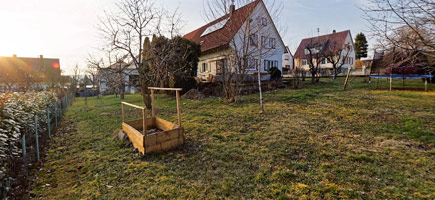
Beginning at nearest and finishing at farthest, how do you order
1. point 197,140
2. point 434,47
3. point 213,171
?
1. point 213,171
2. point 434,47
3. point 197,140

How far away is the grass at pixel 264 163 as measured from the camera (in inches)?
117

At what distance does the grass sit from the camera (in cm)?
296

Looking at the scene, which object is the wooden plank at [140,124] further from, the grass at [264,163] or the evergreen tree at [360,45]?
the evergreen tree at [360,45]

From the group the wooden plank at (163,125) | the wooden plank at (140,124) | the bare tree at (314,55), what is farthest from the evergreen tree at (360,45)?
the wooden plank at (140,124)

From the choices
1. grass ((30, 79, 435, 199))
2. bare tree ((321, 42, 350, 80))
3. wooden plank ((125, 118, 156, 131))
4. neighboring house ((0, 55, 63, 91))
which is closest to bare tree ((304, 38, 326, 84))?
bare tree ((321, 42, 350, 80))

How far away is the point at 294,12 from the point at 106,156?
37.1 feet

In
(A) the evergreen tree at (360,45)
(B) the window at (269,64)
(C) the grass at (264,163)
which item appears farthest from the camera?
(A) the evergreen tree at (360,45)

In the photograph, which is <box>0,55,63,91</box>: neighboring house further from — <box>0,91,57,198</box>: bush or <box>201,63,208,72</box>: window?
<box>0,91,57,198</box>: bush

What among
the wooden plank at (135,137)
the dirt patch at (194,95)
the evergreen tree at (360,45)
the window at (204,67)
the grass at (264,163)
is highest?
the evergreen tree at (360,45)

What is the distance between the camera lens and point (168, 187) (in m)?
3.15

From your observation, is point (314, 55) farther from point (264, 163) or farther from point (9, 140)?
point (9, 140)

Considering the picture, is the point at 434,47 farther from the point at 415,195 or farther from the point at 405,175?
the point at 415,195

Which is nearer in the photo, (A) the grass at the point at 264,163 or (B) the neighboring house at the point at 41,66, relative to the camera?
(A) the grass at the point at 264,163

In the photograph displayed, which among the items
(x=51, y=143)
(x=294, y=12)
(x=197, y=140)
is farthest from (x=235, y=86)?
(x=51, y=143)
